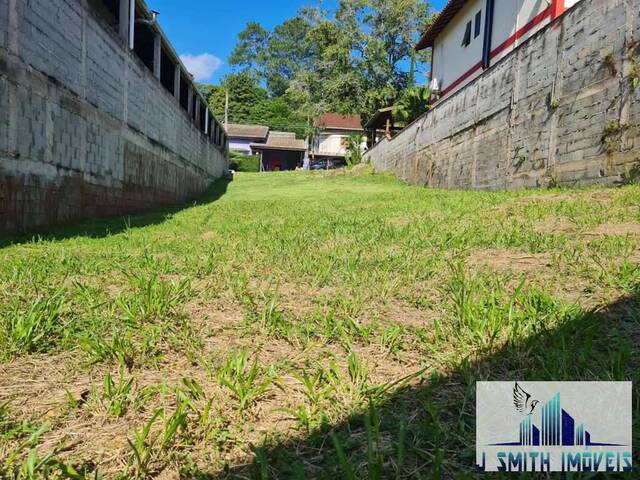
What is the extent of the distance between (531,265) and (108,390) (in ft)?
10.0

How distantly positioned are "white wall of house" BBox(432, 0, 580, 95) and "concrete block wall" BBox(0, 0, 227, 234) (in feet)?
31.0

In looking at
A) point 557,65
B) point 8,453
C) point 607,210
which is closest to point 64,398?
point 8,453

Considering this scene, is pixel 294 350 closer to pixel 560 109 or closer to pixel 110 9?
pixel 560 109

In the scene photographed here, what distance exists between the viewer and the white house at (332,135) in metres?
44.3

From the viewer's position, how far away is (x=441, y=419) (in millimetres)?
1584

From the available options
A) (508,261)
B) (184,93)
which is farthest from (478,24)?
(508,261)

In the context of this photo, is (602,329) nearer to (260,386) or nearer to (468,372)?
(468,372)

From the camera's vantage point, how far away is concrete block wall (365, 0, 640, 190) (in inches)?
265

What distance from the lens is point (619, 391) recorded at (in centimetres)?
160

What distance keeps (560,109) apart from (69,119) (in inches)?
344

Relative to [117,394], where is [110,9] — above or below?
above

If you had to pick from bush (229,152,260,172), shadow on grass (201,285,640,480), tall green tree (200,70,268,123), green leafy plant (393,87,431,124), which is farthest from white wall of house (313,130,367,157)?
shadow on grass (201,285,640,480)

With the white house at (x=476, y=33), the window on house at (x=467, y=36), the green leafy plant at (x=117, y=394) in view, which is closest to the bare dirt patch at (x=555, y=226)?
the green leafy plant at (x=117, y=394)

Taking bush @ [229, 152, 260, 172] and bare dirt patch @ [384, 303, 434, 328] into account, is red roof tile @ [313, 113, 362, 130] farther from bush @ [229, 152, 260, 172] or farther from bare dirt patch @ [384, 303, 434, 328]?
bare dirt patch @ [384, 303, 434, 328]
